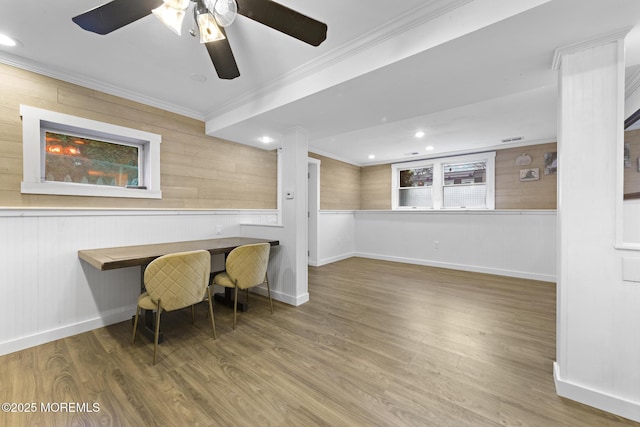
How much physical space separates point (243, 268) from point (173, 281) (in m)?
0.70

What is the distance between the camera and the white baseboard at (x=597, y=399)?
1.45m

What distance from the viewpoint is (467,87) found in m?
2.16

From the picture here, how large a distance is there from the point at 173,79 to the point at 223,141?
1214mm

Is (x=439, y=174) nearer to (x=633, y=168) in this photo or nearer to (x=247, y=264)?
(x=633, y=168)

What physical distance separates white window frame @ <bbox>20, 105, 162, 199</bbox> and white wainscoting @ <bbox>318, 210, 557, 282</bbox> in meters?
3.22

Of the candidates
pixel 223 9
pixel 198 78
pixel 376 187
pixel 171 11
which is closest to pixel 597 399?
pixel 223 9

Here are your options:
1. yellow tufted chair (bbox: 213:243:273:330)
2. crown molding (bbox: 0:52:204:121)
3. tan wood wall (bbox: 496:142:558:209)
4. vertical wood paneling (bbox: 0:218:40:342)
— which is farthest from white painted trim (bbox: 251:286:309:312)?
tan wood wall (bbox: 496:142:558:209)

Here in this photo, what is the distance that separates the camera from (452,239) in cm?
509

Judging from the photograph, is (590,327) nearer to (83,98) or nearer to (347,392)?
(347,392)

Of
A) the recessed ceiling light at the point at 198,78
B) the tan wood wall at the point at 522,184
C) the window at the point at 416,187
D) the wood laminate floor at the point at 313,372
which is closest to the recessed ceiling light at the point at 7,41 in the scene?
the recessed ceiling light at the point at 198,78

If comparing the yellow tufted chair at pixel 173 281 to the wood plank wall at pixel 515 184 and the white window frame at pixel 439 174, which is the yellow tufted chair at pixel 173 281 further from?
the white window frame at pixel 439 174

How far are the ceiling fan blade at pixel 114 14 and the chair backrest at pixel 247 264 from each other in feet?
6.07

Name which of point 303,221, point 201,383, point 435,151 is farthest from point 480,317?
point 435,151

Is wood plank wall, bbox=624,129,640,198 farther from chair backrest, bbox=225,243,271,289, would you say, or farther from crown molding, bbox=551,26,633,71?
chair backrest, bbox=225,243,271,289
